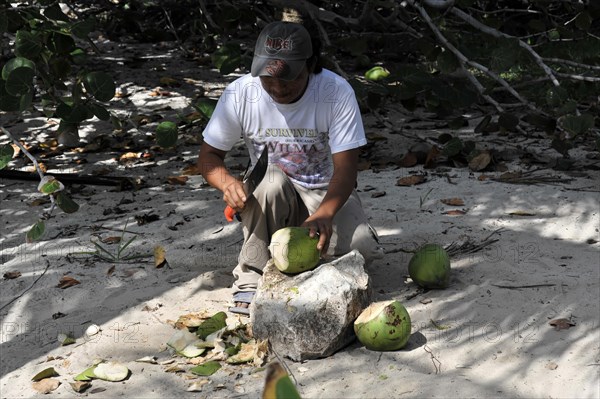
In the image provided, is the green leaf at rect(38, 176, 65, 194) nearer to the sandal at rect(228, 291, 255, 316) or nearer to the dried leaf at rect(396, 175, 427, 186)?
the sandal at rect(228, 291, 255, 316)

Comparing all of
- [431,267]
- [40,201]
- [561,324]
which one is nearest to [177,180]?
[40,201]

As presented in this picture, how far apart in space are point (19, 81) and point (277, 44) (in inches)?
47.4

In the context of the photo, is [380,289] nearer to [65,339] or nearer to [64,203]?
[65,339]

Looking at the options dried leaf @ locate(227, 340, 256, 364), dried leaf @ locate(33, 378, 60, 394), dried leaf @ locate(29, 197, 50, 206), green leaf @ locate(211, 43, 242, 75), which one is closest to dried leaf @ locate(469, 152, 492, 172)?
green leaf @ locate(211, 43, 242, 75)

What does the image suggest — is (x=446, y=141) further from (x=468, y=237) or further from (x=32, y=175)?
(x=32, y=175)

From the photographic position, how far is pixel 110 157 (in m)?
5.35

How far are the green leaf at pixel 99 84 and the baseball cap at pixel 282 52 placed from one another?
38.8 inches

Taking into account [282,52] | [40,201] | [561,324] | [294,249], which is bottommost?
[40,201]

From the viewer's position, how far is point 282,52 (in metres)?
2.97

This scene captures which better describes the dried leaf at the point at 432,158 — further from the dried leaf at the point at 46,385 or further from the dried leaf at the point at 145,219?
the dried leaf at the point at 46,385

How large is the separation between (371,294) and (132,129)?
10.8ft

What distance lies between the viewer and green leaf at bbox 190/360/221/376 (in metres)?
2.75

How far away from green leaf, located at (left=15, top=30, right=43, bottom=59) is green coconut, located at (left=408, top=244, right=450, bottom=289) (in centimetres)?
194

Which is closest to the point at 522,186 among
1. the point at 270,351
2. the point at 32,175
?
the point at 270,351
